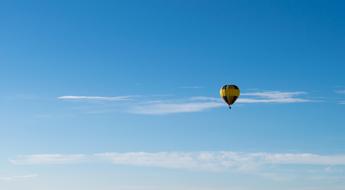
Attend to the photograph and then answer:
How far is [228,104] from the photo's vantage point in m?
130

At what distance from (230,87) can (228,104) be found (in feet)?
15.1

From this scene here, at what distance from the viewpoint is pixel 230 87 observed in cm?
13312

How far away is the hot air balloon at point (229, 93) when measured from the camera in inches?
5185

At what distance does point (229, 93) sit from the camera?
132250mm

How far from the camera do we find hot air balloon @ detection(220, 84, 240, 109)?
132 m
